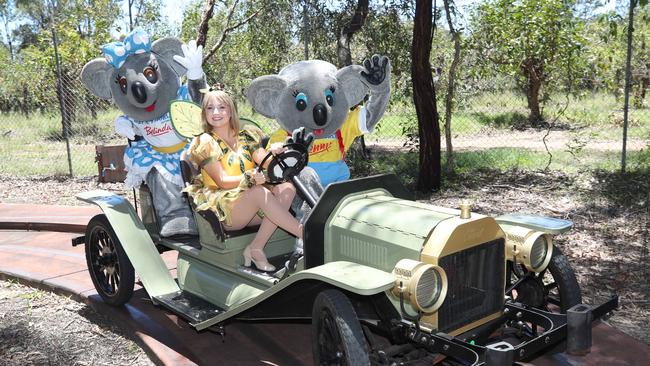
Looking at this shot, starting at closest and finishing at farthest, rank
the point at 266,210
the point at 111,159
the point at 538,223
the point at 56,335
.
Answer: the point at 538,223 → the point at 266,210 → the point at 56,335 → the point at 111,159

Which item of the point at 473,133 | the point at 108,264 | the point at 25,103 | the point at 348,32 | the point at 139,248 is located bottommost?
the point at 108,264

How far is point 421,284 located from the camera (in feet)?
9.29

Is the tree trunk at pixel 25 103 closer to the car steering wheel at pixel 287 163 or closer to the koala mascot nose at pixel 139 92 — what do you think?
the koala mascot nose at pixel 139 92

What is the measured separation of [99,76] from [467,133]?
35.9ft

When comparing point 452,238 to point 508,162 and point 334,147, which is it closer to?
point 334,147

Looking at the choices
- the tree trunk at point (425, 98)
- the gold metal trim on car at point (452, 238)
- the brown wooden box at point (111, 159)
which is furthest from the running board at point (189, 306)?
the tree trunk at point (425, 98)

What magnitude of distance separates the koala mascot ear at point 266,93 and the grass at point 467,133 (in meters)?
4.38

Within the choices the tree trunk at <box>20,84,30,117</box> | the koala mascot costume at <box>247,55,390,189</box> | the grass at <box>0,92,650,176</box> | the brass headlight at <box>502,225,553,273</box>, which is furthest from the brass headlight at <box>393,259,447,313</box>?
the tree trunk at <box>20,84,30,117</box>

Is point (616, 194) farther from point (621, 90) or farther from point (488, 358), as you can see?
point (621, 90)

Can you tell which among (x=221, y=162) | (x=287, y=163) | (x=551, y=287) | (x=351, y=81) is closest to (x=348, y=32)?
(x=351, y=81)

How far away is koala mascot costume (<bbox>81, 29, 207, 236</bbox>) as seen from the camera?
500 cm

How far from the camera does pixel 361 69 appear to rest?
17.7 ft

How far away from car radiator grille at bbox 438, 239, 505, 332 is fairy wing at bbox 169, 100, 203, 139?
2.29 metres

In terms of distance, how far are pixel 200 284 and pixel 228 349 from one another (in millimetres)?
544
